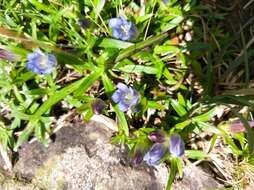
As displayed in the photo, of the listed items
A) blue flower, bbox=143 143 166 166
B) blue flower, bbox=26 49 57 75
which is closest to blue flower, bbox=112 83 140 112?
blue flower, bbox=143 143 166 166

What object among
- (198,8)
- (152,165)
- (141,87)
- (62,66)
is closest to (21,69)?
(62,66)

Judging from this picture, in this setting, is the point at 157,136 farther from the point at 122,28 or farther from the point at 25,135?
the point at 25,135

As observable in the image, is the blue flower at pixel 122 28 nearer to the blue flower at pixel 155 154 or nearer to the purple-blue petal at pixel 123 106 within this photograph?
the purple-blue petal at pixel 123 106

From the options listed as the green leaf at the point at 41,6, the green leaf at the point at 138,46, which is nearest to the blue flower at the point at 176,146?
the green leaf at the point at 138,46

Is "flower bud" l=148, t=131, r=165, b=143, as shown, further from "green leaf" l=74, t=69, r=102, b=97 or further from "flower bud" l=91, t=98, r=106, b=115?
"green leaf" l=74, t=69, r=102, b=97

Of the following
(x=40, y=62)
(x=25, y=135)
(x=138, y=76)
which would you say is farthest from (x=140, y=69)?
(x=25, y=135)

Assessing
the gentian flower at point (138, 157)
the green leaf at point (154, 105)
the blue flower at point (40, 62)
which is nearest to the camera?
the blue flower at point (40, 62)
